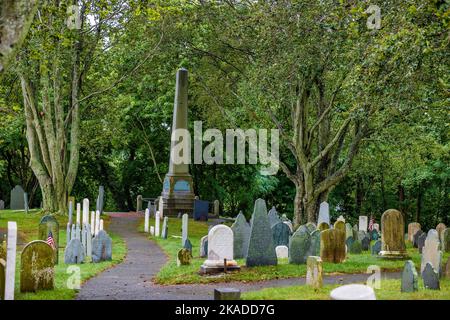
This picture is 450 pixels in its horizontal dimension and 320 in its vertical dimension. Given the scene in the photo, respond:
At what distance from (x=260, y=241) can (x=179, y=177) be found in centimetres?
1986

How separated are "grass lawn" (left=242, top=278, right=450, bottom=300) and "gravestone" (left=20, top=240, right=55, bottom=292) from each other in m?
3.55

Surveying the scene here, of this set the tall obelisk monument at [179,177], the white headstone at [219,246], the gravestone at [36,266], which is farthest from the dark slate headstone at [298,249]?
the tall obelisk monument at [179,177]

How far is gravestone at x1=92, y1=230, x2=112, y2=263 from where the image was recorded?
1723 cm

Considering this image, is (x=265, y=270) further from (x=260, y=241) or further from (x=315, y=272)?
(x=315, y=272)

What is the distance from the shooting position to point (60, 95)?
3008 centimetres

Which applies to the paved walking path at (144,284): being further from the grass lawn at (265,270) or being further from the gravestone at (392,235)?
the gravestone at (392,235)

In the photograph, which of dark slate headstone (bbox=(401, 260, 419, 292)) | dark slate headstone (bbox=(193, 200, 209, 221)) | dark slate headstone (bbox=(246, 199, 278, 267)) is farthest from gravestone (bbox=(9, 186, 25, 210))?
dark slate headstone (bbox=(401, 260, 419, 292))

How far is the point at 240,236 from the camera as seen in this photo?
17594 millimetres

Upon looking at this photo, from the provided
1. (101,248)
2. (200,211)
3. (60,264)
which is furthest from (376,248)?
(200,211)

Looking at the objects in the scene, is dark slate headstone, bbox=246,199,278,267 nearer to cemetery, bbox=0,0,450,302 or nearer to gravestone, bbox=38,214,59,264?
cemetery, bbox=0,0,450,302

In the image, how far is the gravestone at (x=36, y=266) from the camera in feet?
37.0

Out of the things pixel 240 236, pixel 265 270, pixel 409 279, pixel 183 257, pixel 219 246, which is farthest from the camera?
pixel 240 236

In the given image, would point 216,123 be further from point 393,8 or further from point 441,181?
point 393,8

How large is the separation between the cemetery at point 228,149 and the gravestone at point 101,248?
57 mm
